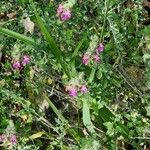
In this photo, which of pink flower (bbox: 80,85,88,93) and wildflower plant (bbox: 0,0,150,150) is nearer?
pink flower (bbox: 80,85,88,93)

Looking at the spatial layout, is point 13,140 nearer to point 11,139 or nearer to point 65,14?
point 11,139

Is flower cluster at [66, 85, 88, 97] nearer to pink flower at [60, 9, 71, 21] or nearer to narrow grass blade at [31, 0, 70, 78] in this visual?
narrow grass blade at [31, 0, 70, 78]

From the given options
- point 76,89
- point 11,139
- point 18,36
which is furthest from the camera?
Result: point 11,139

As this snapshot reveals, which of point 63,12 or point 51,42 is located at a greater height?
point 63,12

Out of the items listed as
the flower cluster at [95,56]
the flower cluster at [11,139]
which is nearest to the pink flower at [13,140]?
the flower cluster at [11,139]

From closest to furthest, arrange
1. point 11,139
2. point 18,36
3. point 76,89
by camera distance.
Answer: point 76,89
point 18,36
point 11,139

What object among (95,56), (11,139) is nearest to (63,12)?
(95,56)

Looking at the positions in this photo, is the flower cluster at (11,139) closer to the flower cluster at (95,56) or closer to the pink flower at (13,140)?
the pink flower at (13,140)

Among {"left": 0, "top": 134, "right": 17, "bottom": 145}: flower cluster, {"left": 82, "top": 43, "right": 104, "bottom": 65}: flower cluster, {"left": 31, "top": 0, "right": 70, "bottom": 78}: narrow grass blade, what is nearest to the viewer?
{"left": 82, "top": 43, "right": 104, "bottom": 65}: flower cluster

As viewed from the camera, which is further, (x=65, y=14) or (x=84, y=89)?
(x=65, y=14)

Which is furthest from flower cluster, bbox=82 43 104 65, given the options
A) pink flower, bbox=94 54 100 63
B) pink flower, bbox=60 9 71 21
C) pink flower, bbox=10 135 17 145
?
pink flower, bbox=10 135 17 145

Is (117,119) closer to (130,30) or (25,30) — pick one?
(130,30)

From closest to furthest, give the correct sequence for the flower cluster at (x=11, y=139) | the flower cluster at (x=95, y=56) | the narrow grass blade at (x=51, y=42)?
the flower cluster at (x=95, y=56), the narrow grass blade at (x=51, y=42), the flower cluster at (x=11, y=139)
